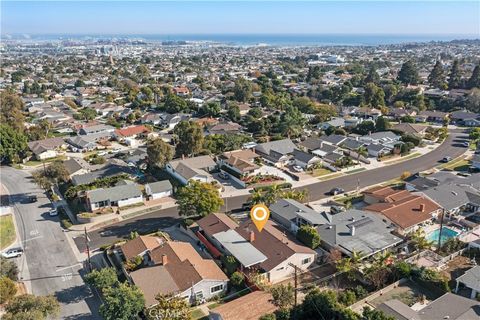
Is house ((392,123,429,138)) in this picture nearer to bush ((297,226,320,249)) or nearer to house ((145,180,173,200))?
bush ((297,226,320,249))

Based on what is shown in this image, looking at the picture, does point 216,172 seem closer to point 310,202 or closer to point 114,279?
point 310,202

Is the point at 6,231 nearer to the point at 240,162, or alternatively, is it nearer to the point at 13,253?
the point at 13,253

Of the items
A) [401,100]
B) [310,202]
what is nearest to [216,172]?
[310,202]

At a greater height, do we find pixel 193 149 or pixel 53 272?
pixel 193 149

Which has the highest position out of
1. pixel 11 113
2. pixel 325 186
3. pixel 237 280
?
pixel 11 113

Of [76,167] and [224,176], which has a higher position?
[76,167]

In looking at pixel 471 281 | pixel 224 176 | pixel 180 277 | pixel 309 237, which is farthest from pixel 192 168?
pixel 471 281

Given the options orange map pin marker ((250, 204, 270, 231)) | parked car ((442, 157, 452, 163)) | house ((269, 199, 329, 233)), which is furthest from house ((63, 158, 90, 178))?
parked car ((442, 157, 452, 163))
